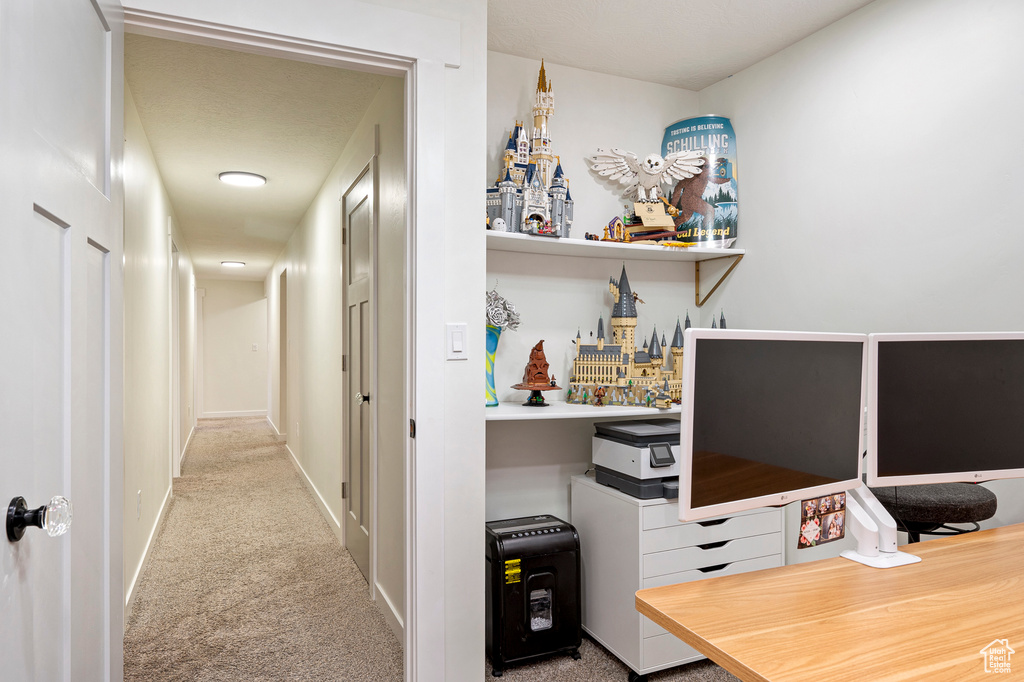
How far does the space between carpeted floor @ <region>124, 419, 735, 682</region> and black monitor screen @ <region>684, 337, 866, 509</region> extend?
4.36ft

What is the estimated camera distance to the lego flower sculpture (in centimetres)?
233

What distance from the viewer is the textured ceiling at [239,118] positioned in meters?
2.51

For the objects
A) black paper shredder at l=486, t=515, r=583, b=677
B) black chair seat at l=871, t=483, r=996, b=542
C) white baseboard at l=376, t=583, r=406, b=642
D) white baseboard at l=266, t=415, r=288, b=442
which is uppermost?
black chair seat at l=871, t=483, r=996, b=542

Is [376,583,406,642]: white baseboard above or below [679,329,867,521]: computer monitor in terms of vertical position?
below

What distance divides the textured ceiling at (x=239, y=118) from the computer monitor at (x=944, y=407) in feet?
7.34

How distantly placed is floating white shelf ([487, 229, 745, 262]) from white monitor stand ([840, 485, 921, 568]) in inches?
55.5

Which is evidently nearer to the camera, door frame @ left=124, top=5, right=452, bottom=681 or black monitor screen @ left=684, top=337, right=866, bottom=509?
black monitor screen @ left=684, top=337, right=866, bottom=509

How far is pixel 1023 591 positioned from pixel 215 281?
10549 mm

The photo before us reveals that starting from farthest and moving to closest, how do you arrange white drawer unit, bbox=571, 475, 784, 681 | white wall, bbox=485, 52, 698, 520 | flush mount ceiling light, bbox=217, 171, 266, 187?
flush mount ceiling light, bbox=217, 171, 266, 187
white wall, bbox=485, 52, 698, 520
white drawer unit, bbox=571, 475, 784, 681

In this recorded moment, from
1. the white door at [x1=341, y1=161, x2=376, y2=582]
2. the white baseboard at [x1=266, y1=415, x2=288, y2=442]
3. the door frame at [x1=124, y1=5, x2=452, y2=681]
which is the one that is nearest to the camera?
the door frame at [x1=124, y1=5, x2=452, y2=681]

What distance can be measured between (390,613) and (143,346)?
186 centimetres

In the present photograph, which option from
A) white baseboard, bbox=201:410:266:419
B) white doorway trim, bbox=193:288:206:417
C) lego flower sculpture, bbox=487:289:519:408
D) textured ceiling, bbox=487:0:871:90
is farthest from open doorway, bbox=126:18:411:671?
white baseboard, bbox=201:410:266:419

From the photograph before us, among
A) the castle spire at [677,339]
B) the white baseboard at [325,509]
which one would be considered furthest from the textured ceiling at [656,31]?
the white baseboard at [325,509]

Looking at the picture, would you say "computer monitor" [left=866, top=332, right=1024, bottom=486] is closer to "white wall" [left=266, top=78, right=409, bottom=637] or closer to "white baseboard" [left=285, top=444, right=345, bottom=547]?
"white wall" [left=266, top=78, right=409, bottom=637]
